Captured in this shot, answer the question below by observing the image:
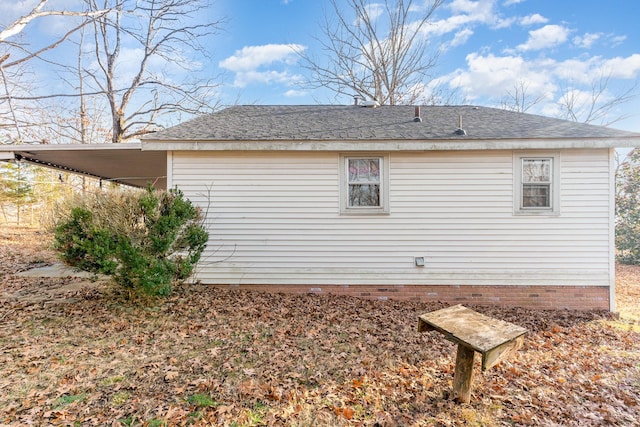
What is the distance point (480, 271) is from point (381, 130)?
367 cm

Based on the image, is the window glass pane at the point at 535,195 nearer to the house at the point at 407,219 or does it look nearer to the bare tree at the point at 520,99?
the house at the point at 407,219

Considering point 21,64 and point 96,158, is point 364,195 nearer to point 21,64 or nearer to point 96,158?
point 96,158

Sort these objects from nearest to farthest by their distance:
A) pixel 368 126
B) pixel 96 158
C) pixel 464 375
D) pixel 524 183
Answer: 1. pixel 464 375
2. pixel 524 183
3. pixel 368 126
4. pixel 96 158

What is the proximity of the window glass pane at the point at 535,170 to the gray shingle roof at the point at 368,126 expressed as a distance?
0.54 m

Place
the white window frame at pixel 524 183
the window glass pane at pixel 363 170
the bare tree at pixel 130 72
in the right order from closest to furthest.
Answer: the white window frame at pixel 524 183, the window glass pane at pixel 363 170, the bare tree at pixel 130 72

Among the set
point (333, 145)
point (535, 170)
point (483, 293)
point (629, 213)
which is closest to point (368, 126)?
point (333, 145)

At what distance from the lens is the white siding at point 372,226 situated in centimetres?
583

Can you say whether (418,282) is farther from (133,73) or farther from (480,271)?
(133,73)

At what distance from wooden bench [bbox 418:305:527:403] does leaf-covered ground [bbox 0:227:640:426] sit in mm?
252

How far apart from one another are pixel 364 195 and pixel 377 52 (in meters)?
12.1

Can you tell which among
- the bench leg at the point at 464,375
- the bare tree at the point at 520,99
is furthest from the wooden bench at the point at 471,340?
the bare tree at the point at 520,99

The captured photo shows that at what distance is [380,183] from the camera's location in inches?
233

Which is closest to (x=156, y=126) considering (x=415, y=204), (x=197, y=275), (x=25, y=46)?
(x=25, y=46)

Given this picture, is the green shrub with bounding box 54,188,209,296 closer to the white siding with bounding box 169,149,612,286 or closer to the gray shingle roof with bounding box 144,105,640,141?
the white siding with bounding box 169,149,612,286
